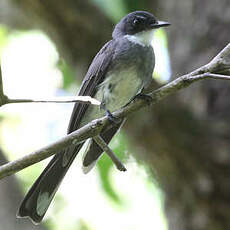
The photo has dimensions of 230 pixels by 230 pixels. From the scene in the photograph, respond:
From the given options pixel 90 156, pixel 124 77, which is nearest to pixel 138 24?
pixel 124 77

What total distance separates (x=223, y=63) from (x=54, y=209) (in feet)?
14.3

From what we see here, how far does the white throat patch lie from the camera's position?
437 centimetres

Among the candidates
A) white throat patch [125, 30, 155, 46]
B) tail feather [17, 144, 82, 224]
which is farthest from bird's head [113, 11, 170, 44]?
tail feather [17, 144, 82, 224]

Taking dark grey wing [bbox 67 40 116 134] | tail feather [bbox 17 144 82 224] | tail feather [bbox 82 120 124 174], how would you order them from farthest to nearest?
dark grey wing [bbox 67 40 116 134], tail feather [bbox 82 120 124 174], tail feather [bbox 17 144 82 224]

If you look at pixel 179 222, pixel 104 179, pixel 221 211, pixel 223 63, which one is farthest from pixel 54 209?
pixel 223 63

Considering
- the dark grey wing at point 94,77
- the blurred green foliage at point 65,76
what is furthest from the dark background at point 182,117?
the dark grey wing at point 94,77

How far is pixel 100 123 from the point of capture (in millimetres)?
2668

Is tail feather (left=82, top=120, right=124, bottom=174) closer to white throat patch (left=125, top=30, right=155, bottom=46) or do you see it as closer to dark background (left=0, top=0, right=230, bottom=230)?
white throat patch (left=125, top=30, right=155, bottom=46)

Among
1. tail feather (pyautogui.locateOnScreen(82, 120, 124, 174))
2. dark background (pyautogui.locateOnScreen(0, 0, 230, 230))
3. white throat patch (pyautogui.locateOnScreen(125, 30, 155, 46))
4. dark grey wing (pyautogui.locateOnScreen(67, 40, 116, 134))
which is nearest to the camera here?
tail feather (pyautogui.locateOnScreen(82, 120, 124, 174))

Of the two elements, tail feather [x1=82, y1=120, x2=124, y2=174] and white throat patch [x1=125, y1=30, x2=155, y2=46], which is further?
white throat patch [x1=125, y1=30, x2=155, y2=46]

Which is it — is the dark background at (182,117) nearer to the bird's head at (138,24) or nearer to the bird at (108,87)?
the bird's head at (138,24)

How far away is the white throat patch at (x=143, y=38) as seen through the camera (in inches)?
172

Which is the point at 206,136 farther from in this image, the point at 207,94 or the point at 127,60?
the point at 127,60

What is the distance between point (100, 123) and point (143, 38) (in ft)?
6.23
